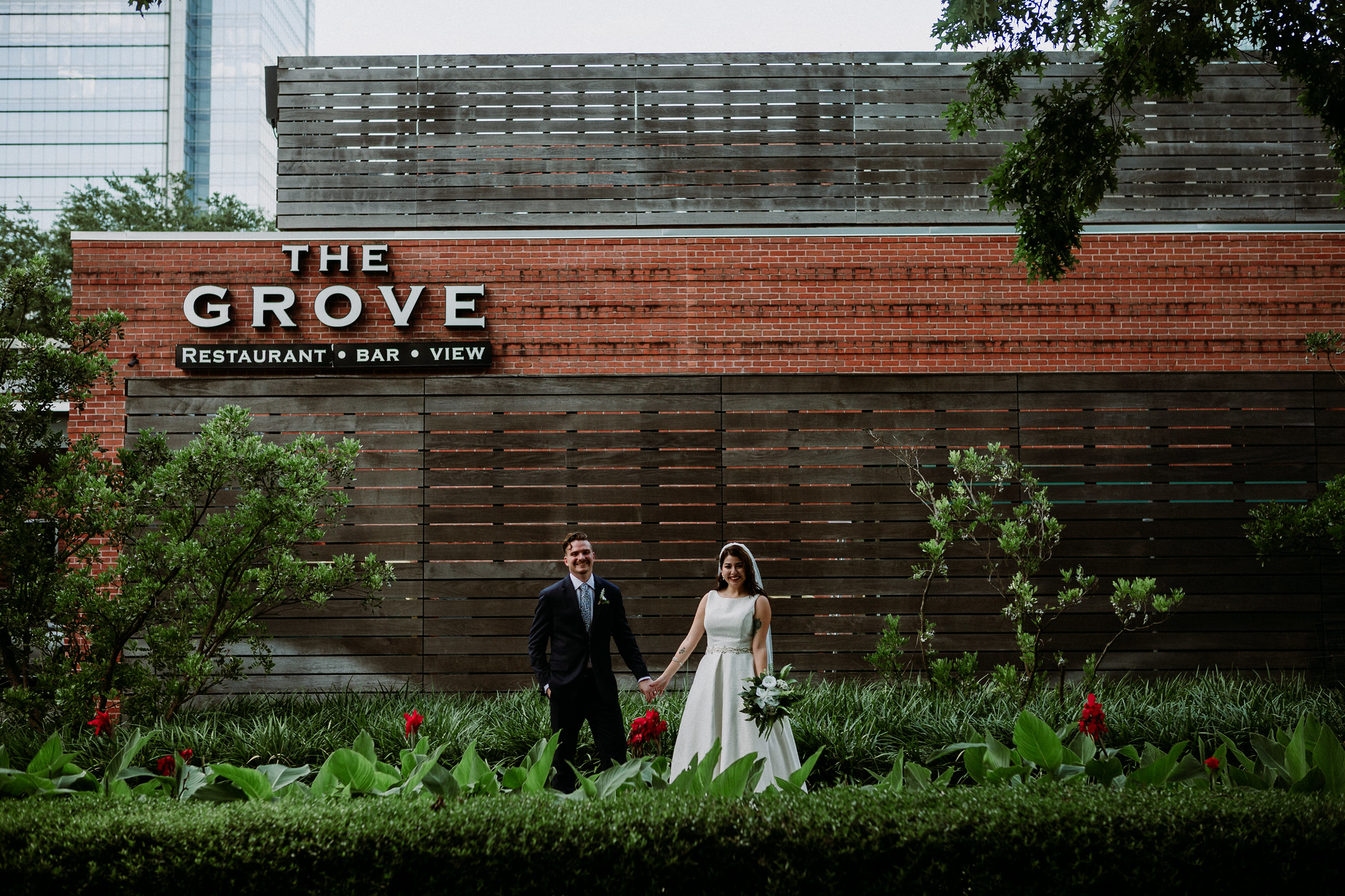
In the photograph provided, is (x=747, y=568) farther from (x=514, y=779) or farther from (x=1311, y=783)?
(x=1311, y=783)

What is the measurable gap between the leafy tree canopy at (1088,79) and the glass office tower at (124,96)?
244ft

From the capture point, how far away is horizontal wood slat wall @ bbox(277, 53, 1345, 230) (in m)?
9.66

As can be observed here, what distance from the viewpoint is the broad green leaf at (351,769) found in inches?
166

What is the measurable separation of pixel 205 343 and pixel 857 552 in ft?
23.0

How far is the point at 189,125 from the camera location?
75438 mm

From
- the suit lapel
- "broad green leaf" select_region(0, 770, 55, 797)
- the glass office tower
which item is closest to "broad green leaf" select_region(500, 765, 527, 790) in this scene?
the suit lapel

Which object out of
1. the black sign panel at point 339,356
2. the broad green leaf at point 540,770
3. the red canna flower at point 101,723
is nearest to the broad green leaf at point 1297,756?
the broad green leaf at point 540,770

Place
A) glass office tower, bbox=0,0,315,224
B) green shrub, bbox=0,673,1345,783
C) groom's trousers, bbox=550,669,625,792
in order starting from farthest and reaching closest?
glass office tower, bbox=0,0,315,224, green shrub, bbox=0,673,1345,783, groom's trousers, bbox=550,669,625,792

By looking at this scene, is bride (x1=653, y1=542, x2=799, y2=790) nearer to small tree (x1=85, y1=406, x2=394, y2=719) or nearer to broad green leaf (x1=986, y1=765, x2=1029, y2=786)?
broad green leaf (x1=986, y1=765, x2=1029, y2=786)

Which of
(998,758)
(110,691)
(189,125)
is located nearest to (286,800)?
(998,758)

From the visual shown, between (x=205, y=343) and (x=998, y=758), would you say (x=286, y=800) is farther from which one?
(x=205, y=343)

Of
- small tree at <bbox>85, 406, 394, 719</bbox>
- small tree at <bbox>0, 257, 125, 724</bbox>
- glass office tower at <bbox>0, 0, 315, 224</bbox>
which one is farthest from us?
glass office tower at <bbox>0, 0, 315, 224</bbox>

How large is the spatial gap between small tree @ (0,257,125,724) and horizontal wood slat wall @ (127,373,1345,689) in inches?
84.3

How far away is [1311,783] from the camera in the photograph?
13.0ft
